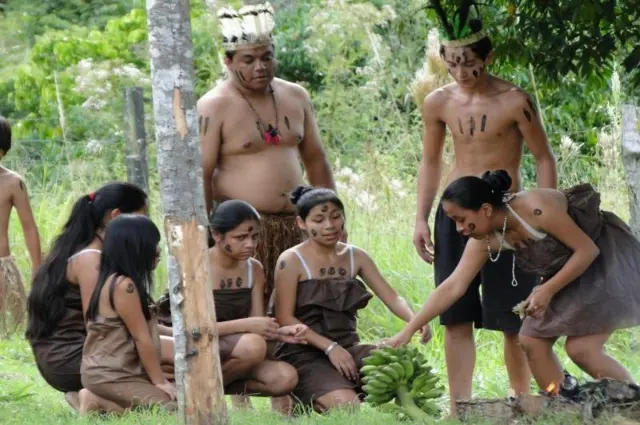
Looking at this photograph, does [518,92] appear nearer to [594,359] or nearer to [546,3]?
[546,3]

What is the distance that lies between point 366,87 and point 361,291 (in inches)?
226

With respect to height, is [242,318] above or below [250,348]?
above

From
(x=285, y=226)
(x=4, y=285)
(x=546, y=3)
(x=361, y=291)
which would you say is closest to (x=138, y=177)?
(x=4, y=285)

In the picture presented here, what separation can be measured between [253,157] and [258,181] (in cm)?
14

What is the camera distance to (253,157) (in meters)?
7.48

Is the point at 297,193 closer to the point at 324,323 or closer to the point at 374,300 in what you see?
the point at 324,323

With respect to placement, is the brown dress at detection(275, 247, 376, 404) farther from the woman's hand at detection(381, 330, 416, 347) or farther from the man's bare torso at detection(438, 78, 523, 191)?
the man's bare torso at detection(438, 78, 523, 191)

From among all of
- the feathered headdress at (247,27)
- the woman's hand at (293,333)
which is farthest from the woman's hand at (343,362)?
the feathered headdress at (247,27)

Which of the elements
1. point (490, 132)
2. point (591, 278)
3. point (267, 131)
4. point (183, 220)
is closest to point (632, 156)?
point (490, 132)

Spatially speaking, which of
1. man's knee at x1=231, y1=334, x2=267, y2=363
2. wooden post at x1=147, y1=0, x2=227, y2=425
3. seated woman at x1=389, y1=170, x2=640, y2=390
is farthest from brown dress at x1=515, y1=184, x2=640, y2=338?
wooden post at x1=147, y1=0, x2=227, y2=425

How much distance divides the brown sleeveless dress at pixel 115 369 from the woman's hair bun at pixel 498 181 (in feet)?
6.22

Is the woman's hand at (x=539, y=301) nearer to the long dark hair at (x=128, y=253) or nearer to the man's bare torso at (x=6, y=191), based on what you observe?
the long dark hair at (x=128, y=253)

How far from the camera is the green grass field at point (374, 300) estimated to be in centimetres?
683

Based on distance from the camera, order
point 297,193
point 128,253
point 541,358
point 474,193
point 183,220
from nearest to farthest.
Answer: point 183,220 < point 474,193 < point 541,358 < point 128,253 < point 297,193
